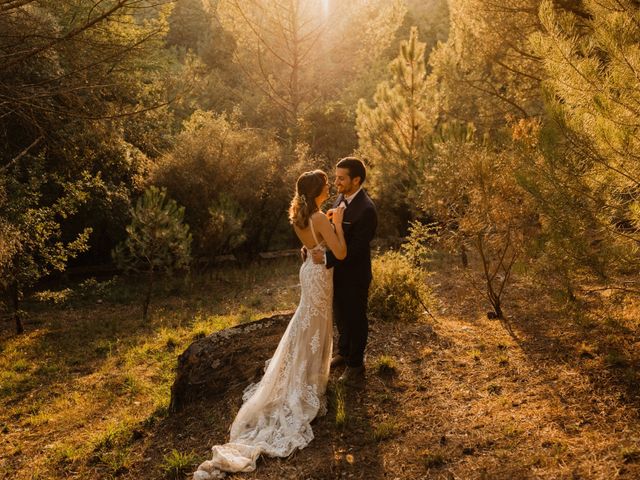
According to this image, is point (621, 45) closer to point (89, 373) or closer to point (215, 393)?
point (215, 393)

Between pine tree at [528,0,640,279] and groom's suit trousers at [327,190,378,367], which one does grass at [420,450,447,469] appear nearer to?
groom's suit trousers at [327,190,378,367]

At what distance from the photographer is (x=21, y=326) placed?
31.5 feet

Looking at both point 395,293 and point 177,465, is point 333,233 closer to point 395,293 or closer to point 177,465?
point 177,465

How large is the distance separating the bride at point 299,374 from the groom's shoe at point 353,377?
0.29 metres

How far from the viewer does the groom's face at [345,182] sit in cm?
429

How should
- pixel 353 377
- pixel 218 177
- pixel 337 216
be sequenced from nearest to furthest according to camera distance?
1. pixel 337 216
2. pixel 353 377
3. pixel 218 177

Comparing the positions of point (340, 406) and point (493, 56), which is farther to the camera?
point (493, 56)

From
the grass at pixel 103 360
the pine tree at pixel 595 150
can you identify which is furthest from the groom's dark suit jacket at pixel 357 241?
the grass at pixel 103 360

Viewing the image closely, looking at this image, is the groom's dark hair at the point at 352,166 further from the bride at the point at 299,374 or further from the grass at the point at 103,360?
the grass at the point at 103,360

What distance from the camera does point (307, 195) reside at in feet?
13.6

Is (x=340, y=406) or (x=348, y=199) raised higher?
(x=348, y=199)

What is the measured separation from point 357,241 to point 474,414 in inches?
65.7

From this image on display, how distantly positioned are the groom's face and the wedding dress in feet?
1.47

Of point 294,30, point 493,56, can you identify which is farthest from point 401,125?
point 294,30
